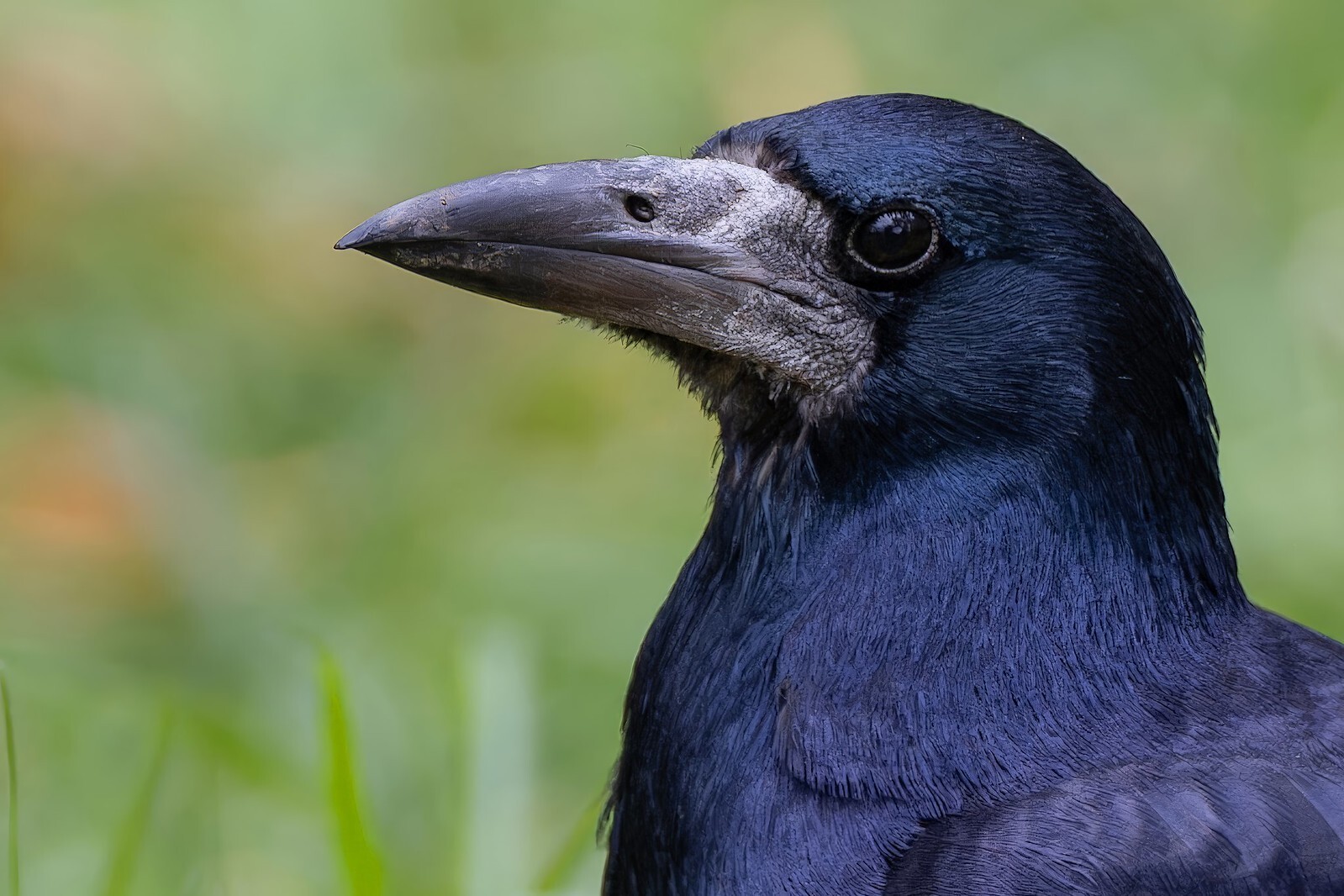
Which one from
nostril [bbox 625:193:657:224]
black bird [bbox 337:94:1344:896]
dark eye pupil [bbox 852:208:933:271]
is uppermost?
dark eye pupil [bbox 852:208:933:271]

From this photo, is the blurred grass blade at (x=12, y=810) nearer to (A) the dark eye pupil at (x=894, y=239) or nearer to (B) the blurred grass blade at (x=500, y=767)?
(B) the blurred grass blade at (x=500, y=767)

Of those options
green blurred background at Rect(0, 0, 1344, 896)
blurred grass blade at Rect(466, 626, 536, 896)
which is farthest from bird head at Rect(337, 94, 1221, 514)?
blurred grass blade at Rect(466, 626, 536, 896)

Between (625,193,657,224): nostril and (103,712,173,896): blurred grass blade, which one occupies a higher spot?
(625,193,657,224): nostril

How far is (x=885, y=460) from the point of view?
2.52m

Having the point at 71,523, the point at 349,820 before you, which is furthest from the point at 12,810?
the point at 71,523

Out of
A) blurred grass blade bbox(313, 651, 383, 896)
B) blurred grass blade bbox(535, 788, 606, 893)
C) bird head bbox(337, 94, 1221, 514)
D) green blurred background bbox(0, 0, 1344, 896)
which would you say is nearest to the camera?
bird head bbox(337, 94, 1221, 514)

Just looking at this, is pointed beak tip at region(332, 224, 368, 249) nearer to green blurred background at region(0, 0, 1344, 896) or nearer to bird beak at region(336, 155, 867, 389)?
bird beak at region(336, 155, 867, 389)

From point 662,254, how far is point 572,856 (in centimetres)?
127

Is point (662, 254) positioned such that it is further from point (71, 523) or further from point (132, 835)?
point (71, 523)

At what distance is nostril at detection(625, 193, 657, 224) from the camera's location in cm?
257

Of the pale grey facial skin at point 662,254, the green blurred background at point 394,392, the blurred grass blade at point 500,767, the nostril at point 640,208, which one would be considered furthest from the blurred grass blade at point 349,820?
the nostril at point 640,208

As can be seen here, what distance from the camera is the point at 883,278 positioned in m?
2.52

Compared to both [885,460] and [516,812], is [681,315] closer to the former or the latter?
[885,460]

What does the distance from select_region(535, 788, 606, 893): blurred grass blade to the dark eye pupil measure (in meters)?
1.20
